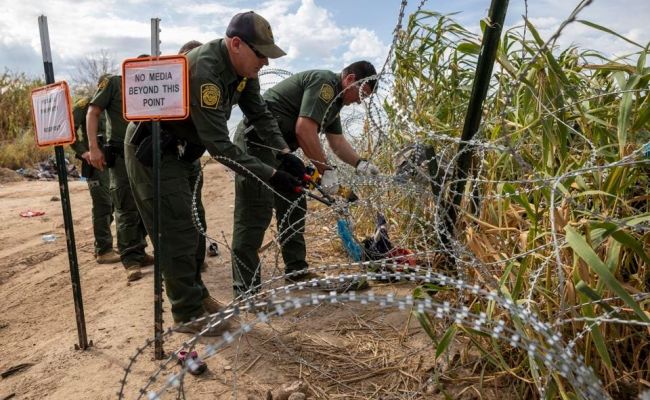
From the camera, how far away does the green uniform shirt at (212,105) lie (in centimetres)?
245

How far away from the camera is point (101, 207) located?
4.40 metres

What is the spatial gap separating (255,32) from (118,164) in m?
1.90

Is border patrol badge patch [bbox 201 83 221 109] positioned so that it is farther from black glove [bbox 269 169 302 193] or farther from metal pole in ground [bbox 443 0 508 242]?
metal pole in ground [bbox 443 0 508 242]

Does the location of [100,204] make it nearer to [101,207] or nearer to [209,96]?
[101,207]

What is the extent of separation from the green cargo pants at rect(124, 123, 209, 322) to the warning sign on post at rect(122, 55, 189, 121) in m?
0.36

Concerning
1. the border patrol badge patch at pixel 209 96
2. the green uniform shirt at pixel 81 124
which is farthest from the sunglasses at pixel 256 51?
the green uniform shirt at pixel 81 124

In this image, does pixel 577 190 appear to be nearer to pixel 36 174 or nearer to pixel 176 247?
pixel 176 247

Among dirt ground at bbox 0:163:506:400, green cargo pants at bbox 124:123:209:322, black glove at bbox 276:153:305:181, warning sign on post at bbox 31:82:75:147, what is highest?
warning sign on post at bbox 31:82:75:147

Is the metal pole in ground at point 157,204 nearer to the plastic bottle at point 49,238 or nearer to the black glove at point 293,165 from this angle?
the black glove at point 293,165

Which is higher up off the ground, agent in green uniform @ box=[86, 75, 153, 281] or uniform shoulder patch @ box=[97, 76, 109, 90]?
uniform shoulder patch @ box=[97, 76, 109, 90]

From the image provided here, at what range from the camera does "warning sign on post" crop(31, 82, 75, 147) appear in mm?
2461

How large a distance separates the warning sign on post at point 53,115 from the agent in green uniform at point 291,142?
93 centimetres

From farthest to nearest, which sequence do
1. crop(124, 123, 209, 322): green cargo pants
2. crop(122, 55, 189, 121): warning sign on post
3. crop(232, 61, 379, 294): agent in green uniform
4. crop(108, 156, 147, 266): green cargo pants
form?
crop(108, 156, 147, 266): green cargo pants → crop(232, 61, 379, 294): agent in green uniform → crop(124, 123, 209, 322): green cargo pants → crop(122, 55, 189, 121): warning sign on post

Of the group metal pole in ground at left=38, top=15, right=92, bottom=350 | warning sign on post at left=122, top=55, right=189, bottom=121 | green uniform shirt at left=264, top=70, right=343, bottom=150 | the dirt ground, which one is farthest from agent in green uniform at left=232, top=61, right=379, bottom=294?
metal pole in ground at left=38, top=15, right=92, bottom=350
